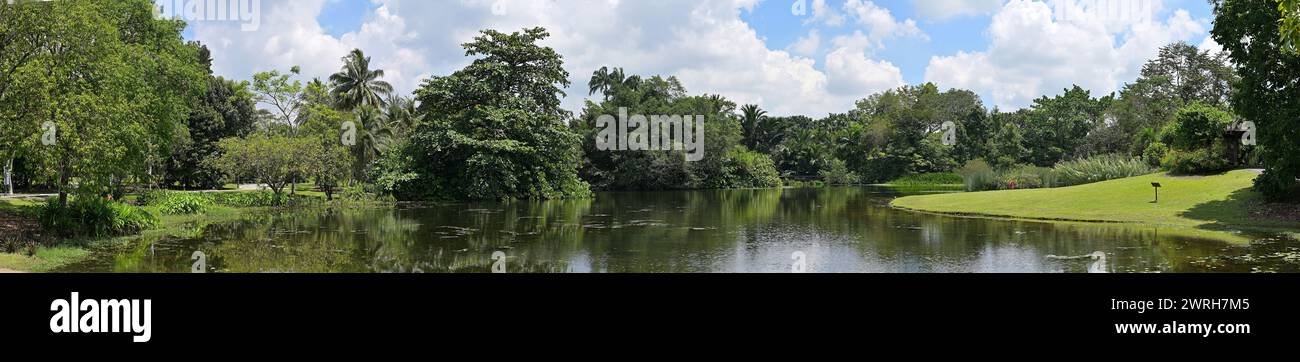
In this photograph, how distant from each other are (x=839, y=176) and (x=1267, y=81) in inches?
2375

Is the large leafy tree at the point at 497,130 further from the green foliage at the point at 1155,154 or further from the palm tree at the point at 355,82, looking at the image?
the green foliage at the point at 1155,154

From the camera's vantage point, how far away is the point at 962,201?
33.6 metres

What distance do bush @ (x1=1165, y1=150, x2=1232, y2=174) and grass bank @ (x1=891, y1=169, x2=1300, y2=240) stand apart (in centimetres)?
68

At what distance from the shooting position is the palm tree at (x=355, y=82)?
205ft

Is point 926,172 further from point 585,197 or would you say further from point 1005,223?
point 1005,223

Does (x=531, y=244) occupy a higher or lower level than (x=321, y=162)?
lower

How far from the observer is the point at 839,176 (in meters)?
82.7

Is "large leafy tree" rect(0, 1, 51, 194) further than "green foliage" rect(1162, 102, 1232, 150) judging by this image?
No

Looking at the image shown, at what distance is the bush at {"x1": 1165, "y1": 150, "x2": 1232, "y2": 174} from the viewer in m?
30.1

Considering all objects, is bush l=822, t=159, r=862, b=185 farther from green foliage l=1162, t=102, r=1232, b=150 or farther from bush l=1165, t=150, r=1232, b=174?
green foliage l=1162, t=102, r=1232, b=150

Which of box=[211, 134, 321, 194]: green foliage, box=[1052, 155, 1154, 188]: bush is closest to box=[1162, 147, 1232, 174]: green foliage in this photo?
box=[1052, 155, 1154, 188]: bush

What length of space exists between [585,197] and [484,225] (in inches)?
1009

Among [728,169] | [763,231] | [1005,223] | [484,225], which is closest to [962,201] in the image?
[1005,223]

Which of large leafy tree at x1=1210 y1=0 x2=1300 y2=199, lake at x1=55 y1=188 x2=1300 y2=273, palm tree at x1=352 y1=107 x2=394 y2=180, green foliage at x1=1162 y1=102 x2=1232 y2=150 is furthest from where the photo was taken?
palm tree at x1=352 y1=107 x2=394 y2=180
